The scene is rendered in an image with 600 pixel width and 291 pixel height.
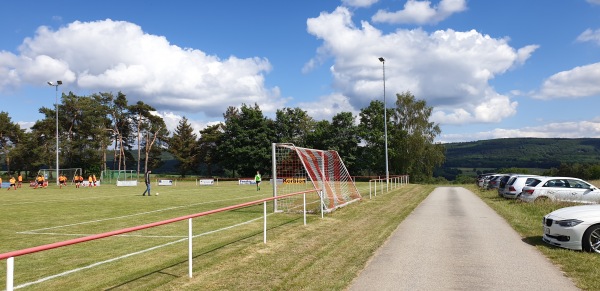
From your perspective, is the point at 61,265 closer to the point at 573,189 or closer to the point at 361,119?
the point at 573,189

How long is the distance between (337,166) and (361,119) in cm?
5392

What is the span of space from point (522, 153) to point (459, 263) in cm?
14997

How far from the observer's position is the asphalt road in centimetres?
651

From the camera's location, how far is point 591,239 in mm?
8844

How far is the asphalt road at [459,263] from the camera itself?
6509mm

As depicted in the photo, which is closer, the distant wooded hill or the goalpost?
the goalpost

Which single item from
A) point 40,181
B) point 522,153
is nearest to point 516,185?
point 40,181

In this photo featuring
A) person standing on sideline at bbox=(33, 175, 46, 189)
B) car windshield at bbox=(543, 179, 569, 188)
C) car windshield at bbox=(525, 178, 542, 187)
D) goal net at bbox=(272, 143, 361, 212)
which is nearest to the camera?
goal net at bbox=(272, 143, 361, 212)

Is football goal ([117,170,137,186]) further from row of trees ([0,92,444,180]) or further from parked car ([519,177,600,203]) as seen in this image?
parked car ([519,177,600,203])

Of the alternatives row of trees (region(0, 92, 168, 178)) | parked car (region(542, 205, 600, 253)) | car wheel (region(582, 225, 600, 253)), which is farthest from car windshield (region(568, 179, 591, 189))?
row of trees (region(0, 92, 168, 178))

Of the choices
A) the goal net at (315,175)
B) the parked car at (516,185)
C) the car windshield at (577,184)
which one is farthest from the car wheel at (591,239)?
the parked car at (516,185)

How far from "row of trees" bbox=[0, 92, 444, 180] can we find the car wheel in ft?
188

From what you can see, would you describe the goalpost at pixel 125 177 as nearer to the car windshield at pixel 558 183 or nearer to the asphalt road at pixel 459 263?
the car windshield at pixel 558 183

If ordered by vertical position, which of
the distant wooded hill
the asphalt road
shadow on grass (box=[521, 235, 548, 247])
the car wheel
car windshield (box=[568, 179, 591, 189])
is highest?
the distant wooded hill
